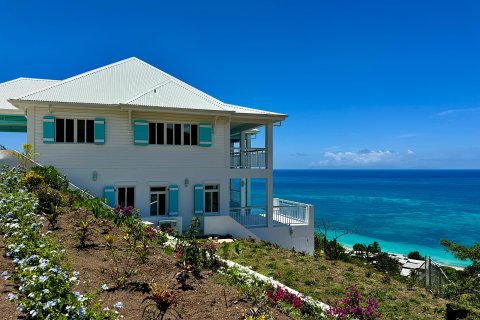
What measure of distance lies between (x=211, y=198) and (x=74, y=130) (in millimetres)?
7024

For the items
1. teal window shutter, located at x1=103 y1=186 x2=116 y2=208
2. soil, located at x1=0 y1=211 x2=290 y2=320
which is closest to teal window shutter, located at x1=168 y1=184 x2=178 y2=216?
teal window shutter, located at x1=103 y1=186 x2=116 y2=208

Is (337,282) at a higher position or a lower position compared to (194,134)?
lower

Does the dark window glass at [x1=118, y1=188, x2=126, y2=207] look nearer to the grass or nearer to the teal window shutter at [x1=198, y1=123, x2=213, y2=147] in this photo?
the teal window shutter at [x1=198, y1=123, x2=213, y2=147]

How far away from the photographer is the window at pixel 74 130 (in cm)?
1484

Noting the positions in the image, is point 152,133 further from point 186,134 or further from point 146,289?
point 146,289

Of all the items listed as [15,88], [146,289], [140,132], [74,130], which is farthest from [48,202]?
[15,88]

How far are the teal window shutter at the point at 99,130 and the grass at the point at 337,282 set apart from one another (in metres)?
7.92

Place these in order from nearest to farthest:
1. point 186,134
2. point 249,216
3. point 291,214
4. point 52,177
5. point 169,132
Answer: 1. point 52,177
2. point 169,132
3. point 186,134
4. point 249,216
5. point 291,214

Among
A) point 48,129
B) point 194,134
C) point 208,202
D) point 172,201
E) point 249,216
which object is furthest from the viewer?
point 249,216

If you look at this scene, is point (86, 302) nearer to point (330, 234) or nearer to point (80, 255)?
point (80, 255)

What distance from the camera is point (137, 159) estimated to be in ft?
51.9

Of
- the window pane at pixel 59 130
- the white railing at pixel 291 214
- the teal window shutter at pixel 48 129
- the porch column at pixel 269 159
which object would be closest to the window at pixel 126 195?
the window pane at pixel 59 130

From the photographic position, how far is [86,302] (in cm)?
458

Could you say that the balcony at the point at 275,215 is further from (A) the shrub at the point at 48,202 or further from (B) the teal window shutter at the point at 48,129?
(B) the teal window shutter at the point at 48,129
